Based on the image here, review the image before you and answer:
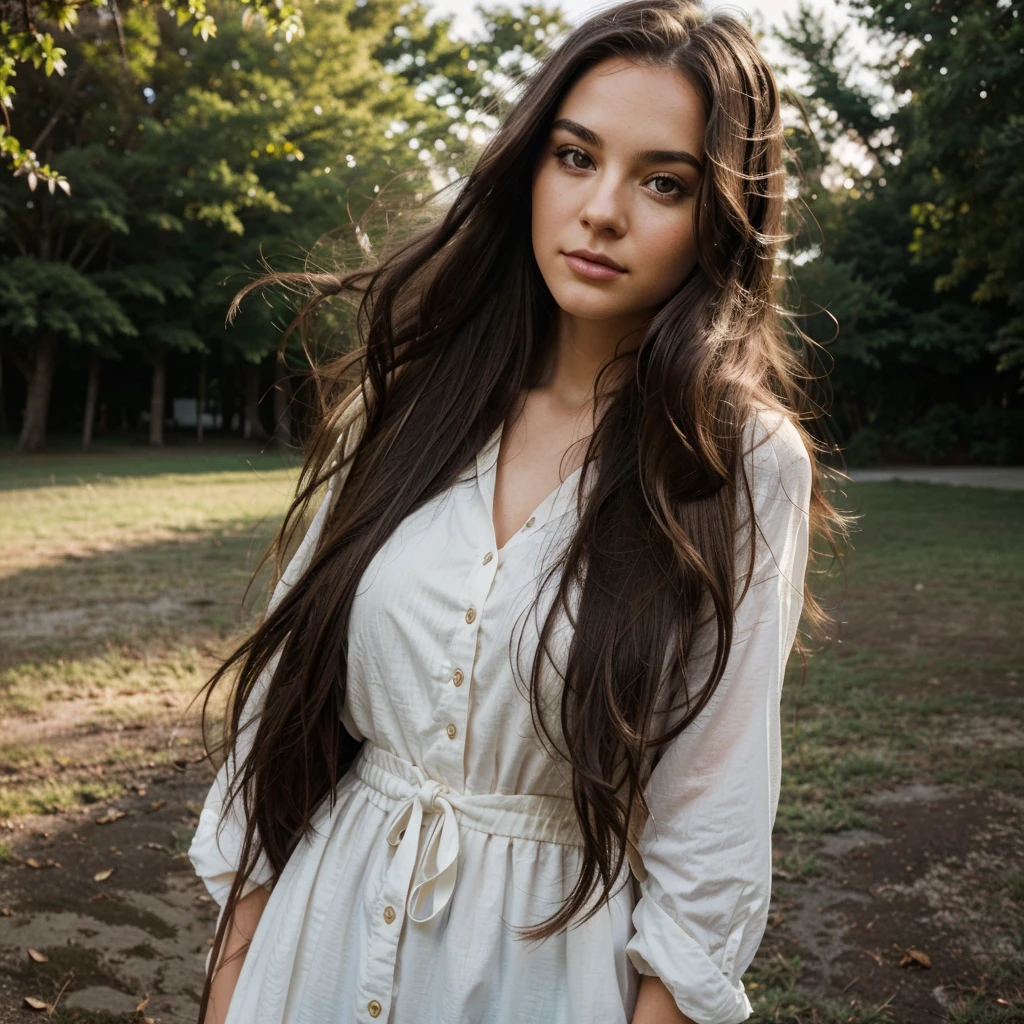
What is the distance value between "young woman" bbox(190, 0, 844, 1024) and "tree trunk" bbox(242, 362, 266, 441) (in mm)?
33345

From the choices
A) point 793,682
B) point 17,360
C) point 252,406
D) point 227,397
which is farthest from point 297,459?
point 227,397

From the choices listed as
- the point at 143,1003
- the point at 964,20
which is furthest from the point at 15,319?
the point at 143,1003

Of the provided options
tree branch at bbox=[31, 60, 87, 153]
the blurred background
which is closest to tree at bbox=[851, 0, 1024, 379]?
the blurred background

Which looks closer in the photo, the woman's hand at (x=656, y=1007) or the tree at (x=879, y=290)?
the woman's hand at (x=656, y=1007)

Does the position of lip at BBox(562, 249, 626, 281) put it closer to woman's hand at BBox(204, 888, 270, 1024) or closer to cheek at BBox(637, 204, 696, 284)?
cheek at BBox(637, 204, 696, 284)

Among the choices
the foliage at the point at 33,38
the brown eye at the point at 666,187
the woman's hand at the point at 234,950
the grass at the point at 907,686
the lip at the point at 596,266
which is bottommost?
the grass at the point at 907,686

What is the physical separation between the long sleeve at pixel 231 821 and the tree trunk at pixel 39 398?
2659 cm

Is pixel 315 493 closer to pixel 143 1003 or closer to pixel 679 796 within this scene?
pixel 679 796

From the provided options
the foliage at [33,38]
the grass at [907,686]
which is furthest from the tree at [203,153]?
the foliage at [33,38]

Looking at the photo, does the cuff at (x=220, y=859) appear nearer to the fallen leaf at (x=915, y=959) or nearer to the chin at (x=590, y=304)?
the chin at (x=590, y=304)

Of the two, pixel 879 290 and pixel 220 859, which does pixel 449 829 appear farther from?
pixel 879 290

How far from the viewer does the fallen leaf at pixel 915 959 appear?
3.59 m

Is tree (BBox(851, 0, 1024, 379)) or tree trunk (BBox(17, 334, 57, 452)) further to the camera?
tree trunk (BBox(17, 334, 57, 452))

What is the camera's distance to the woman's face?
1.60m
